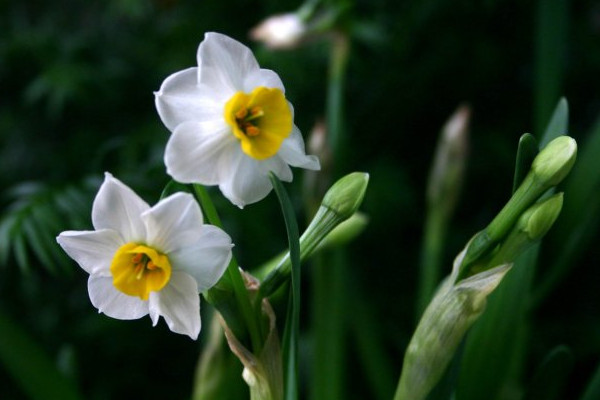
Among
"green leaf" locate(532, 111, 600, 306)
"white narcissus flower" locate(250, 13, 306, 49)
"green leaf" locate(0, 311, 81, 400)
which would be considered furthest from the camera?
"white narcissus flower" locate(250, 13, 306, 49)

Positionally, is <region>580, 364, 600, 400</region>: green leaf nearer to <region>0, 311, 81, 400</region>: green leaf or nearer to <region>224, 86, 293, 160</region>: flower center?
<region>224, 86, 293, 160</region>: flower center

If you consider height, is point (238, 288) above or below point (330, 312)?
above

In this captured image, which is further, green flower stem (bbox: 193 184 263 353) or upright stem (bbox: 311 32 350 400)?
upright stem (bbox: 311 32 350 400)

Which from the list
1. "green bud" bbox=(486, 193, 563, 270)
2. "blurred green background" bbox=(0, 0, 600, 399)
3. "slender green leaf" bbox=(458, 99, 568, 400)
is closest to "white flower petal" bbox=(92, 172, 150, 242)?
"green bud" bbox=(486, 193, 563, 270)

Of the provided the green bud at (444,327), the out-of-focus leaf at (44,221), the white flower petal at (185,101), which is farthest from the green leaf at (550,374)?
the out-of-focus leaf at (44,221)

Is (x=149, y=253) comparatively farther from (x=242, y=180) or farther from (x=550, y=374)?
(x=550, y=374)

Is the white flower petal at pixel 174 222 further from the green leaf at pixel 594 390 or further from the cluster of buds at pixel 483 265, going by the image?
the green leaf at pixel 594 390

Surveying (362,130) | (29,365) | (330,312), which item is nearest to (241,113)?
(29,365)
